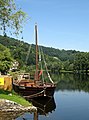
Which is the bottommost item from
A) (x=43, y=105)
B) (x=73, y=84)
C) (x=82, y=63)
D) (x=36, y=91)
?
(x=43, y=105)

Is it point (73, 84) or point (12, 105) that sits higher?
point (12, 105)

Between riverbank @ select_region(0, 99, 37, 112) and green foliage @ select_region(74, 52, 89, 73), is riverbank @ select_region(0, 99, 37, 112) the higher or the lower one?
the lower one

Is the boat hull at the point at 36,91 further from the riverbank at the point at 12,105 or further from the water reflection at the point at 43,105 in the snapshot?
the riverbank at the point at 12,105

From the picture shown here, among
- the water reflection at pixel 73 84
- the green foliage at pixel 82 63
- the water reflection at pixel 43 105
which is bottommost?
the water reflection at pixel 43 105

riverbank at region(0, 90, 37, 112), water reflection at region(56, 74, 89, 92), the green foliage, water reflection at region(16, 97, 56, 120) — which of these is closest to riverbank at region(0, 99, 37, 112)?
riverbank at region(0, 90, 37, 112)

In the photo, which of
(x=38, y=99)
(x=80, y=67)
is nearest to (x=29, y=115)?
(x=38, y=99)

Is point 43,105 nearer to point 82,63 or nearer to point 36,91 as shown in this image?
point 36,91

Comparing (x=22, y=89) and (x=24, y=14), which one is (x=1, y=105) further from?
(x=22, y=89)

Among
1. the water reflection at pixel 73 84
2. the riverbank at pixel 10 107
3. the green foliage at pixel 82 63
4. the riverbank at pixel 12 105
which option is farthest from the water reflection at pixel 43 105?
the green foliage at pixel 82 63

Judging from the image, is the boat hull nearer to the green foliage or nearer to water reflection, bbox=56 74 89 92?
water reflection, bbox=56 74 89 92

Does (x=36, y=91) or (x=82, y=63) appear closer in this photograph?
(x=36, y=91)

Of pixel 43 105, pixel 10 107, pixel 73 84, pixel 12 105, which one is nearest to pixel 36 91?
pixel 43 105

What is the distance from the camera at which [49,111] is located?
113 ft

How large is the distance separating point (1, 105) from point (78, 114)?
986 cm
